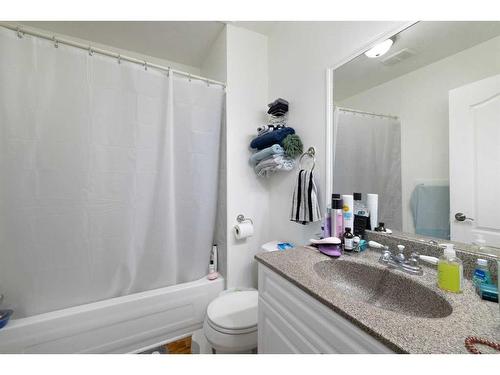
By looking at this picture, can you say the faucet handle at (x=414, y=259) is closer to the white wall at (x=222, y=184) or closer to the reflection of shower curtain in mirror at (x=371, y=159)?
the reflection of shower curtain in mirror at (x=371, y=159)

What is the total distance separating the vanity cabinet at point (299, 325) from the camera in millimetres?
497

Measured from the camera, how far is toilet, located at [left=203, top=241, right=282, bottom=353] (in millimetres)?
1003

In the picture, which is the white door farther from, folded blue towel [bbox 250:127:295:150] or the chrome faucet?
folded blue towel [bbox 250:127:295:150]

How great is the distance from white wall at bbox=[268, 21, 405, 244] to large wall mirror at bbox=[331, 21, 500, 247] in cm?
10

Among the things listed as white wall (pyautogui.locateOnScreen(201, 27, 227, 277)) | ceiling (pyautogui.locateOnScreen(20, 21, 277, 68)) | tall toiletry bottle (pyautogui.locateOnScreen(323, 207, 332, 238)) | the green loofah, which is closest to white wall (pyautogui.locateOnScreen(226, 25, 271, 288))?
white wall (pyautogui.locateOnScreen(201, 27, 227, 277))

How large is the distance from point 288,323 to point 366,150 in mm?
915

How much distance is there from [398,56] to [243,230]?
1312mm

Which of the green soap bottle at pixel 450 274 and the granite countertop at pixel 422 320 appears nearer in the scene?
the granite countertop at pixel 422 320

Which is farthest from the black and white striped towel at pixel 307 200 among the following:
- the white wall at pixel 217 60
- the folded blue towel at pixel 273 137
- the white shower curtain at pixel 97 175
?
the white wall at pixel 217 60

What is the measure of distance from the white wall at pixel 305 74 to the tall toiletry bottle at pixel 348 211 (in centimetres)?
19

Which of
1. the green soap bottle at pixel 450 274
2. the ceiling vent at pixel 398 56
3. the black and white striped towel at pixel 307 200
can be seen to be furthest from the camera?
the black and white striped towel at pixel 307 200

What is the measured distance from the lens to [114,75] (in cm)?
121

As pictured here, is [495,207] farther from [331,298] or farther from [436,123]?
[331,298]
